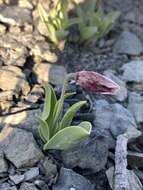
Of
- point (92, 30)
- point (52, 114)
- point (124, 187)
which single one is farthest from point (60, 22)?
point (124, 187)

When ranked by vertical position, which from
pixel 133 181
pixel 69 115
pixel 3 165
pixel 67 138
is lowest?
pixel 133 181

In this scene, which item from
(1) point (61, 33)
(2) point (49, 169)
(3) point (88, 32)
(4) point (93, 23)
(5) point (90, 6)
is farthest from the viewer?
(5) point (90, 6)

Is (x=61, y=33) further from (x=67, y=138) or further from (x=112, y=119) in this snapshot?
(x=67, y=138)

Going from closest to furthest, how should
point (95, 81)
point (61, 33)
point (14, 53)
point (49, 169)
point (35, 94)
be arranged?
point (95, 81), point (49, 169), point (35, 94), point (14, 53), point (61, 33)

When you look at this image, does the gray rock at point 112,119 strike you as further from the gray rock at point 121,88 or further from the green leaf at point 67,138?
the green leaf at point 67,138

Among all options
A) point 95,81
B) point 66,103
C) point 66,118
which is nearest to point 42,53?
point 66,103

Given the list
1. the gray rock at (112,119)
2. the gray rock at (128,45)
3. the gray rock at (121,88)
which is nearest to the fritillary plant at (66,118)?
the gray rock at (112,119)

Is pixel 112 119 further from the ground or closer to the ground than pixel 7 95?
closer to the ground
